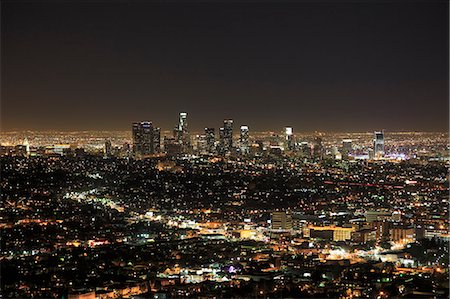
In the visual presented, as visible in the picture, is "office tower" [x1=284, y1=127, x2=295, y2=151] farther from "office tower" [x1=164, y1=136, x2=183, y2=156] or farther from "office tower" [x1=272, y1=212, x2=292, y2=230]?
"office tower" [x1=272, y1=212, x2=292, y2=230]

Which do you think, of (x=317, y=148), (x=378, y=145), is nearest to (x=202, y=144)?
(x=317, y=148)

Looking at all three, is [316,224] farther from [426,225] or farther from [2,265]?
[2,265]

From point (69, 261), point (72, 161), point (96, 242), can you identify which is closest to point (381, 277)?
point (69, 261)

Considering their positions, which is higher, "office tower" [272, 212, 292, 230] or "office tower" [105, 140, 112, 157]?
"office tower" [105, 140, 112, 157]

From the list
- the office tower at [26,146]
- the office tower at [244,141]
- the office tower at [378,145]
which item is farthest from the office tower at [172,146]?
the office tower at [378,145]

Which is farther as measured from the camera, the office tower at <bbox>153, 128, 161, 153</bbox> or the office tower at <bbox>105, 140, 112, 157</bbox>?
the office tower at <bbox>153, 128, 161, 153</bbox>

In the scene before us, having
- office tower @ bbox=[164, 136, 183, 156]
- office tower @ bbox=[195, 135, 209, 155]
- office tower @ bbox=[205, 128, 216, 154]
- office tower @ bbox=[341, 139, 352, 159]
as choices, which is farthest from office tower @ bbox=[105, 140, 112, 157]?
office tower @ bbox=[341, 139, 352, 159]
